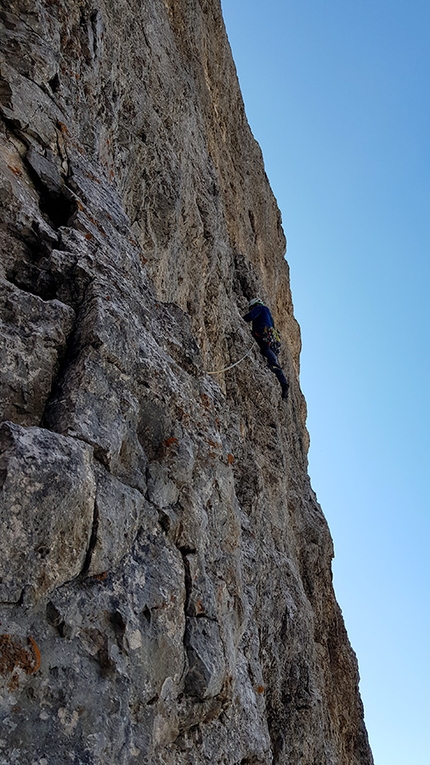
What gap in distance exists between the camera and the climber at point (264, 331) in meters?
13.9

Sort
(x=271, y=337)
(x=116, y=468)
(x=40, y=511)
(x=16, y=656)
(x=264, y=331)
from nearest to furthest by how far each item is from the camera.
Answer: (x=16, y=656) → (x=40, y=511) → (x=116, y=468) → (x=264, y=331) → (x=271, y=337)

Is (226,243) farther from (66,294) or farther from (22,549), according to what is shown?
(22,549)

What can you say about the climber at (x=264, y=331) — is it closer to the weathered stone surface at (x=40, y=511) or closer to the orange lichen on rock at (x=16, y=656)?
the weathered stone surface at (x=40, y=511)

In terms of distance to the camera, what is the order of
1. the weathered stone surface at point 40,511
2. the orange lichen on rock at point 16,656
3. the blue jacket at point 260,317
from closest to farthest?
the orange lichen on rock at point 16,656 < the weathered stone surface at point 40,511 < the blue jacket at point 260,317

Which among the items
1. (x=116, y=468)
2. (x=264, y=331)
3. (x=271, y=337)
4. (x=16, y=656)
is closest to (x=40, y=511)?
(x=16, y=656)

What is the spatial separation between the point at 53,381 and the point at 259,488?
6.25m

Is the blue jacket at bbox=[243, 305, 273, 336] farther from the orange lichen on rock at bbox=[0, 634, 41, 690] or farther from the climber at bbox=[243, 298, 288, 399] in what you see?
the orange lichen on rock at bbox=[0, 634, 41, 690]

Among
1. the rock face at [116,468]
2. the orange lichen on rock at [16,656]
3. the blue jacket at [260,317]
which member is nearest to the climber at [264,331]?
the blue jacket at [260,317]

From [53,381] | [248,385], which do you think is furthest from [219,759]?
[248,385]

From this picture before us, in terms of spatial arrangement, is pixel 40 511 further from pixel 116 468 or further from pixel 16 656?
pixel 116 468

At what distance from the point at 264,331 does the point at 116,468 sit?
10301mm

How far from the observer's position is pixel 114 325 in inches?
173

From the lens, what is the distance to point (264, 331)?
1395 centimetres

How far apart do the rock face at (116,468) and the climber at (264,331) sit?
3.39 meters
